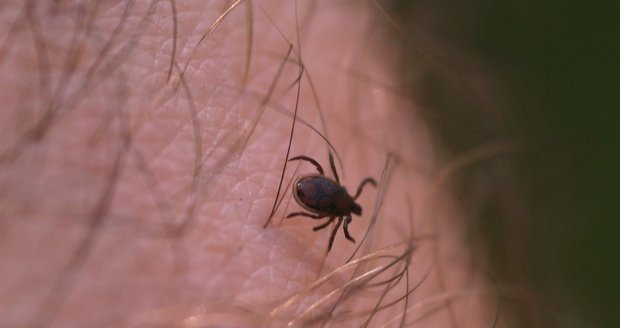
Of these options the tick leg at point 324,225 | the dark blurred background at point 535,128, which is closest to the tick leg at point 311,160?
the tick leg at point 324,225

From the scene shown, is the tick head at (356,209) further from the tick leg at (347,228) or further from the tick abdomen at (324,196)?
the tick leg at (347,228)

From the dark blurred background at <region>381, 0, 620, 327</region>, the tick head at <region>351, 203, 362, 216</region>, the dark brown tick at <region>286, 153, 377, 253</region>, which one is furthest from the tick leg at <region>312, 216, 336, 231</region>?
the dark blurred background at <region>381, 0, 620, 327</region>

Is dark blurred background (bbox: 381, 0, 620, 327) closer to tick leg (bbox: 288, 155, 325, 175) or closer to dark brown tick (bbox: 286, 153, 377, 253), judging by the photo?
dark brown tick (bbox: 286, 153, 377, 253)

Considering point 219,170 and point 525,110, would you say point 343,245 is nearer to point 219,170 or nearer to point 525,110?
point 219,170

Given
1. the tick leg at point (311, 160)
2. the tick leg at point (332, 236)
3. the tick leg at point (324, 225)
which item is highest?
the tick leg at point (311, 160)

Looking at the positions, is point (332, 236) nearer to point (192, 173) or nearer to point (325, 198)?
point (325, 198)

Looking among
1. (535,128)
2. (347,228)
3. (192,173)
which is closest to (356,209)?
(347,228)
